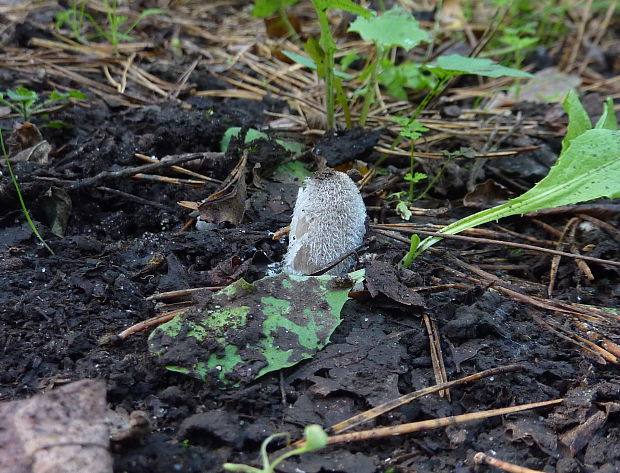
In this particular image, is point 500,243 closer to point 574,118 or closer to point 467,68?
point 574,118

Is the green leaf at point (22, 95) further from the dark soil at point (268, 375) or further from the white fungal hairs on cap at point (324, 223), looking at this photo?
the white fungal hairs on cap at point (324, 223)

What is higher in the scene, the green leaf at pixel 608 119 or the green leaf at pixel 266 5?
the green leaf at pixel 266 5

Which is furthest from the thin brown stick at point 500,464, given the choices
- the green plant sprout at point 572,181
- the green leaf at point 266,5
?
the green leaf at point 266,5

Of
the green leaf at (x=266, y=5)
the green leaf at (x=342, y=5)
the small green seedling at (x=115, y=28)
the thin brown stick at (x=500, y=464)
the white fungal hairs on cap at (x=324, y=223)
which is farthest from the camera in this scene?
the small green seedling at (x=115, y=28)

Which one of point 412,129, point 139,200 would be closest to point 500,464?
point 412,129

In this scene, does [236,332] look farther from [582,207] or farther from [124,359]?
[582,207]
